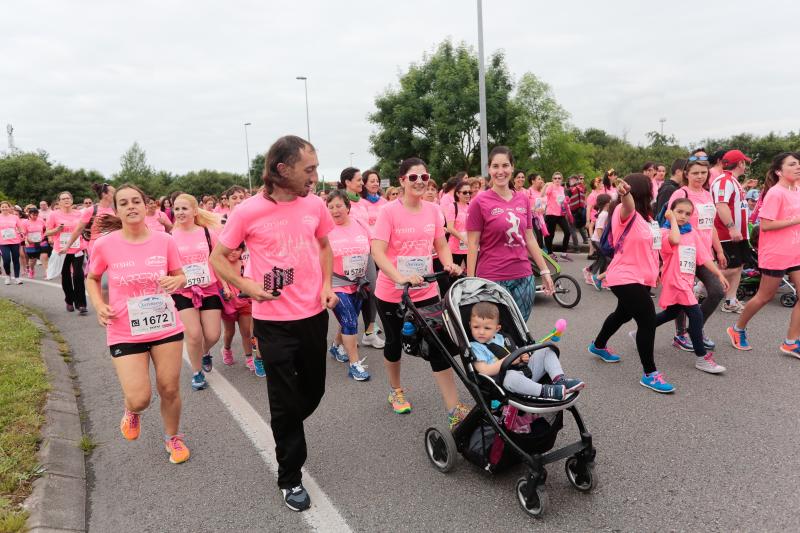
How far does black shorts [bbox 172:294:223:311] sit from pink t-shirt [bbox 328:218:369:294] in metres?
1.18

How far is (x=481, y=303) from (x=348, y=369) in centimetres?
248

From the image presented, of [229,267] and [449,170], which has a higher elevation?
[449,170]

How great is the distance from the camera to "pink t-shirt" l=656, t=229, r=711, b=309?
4797 millimetres

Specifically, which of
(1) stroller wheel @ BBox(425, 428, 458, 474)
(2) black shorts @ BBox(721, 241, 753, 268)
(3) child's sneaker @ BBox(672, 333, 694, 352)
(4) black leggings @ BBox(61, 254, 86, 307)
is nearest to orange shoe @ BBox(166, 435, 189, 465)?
(1) stroller wheel @ BBox(425, 428, 458, 474)

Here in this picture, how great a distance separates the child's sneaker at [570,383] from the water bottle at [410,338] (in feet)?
3.29

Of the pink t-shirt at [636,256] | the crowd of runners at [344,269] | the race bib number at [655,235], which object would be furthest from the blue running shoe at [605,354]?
the race bib number at [655,235]

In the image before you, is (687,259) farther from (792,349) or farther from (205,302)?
(205,302)

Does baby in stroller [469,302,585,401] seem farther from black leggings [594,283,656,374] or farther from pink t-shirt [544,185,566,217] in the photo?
pink t-shirt [544,185,566,217]

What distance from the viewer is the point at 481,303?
133 inches

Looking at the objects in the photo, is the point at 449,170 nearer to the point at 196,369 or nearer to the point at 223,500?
the point at 196,369

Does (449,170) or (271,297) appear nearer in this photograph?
(271,297)

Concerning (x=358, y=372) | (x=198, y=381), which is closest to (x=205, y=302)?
(x=198, y=381)

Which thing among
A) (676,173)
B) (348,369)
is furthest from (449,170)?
(348,369)

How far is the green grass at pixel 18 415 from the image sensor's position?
2.98 meters
